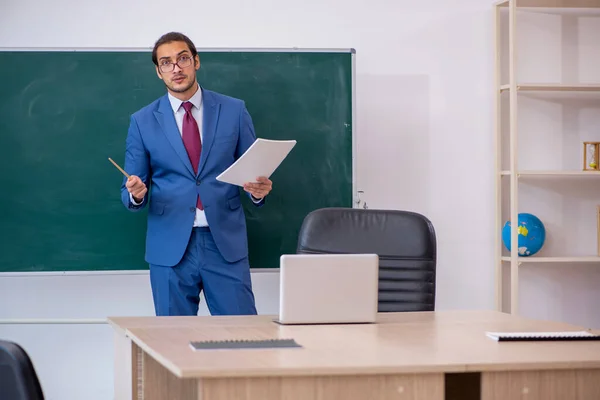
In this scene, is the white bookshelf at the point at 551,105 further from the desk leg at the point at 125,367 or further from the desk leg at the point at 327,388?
the desk leg at the point at 327,388

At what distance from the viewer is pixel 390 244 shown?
10.6 ft

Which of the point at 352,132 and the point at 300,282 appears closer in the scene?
the point at 300,282

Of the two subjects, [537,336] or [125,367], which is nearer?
[537,336]

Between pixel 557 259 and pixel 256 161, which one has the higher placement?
Result: pixel 256 161

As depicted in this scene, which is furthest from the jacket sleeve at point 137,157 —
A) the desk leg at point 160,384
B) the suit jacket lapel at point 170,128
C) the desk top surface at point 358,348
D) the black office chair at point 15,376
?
the black office chair at point 15,376

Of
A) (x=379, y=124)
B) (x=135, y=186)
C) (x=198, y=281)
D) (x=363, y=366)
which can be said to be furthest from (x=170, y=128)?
(x=363, y=366)

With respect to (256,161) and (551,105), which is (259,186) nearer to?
(256,161)

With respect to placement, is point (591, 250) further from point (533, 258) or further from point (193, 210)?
point (193, 210)

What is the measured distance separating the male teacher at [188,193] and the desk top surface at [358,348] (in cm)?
82

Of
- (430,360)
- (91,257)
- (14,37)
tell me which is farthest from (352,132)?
(430,360)

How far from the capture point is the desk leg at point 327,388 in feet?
5.98

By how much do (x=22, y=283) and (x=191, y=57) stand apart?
1.60 meters

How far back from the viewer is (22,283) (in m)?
4.40

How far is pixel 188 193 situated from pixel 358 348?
1703mm
